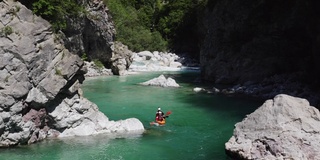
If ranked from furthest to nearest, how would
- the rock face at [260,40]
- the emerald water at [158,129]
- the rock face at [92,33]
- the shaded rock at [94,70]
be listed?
the shaded rock at [94,70], the rock face at [92,33], the rock face at [260,40], the emerald water at [158,129]

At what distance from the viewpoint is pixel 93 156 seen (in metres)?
18.0

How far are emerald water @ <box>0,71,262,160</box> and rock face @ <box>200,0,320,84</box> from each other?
7404 millimetres

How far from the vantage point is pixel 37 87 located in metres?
19.5

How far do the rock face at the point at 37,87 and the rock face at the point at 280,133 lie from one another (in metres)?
7.26

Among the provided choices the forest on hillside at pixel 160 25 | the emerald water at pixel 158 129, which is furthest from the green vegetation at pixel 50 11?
the forest on hillside at pixel 160 25

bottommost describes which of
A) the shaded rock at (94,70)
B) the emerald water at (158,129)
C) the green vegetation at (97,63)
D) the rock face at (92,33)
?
the emerald water at (158,129)

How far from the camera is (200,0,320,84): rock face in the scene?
37.4 meters

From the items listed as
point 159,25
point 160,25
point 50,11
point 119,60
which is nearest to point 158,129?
point 50,11

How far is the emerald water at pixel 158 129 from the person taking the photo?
60.0ft

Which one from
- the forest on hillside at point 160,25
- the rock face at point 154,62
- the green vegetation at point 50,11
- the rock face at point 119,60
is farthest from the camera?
the forest on hillside at point 160,25

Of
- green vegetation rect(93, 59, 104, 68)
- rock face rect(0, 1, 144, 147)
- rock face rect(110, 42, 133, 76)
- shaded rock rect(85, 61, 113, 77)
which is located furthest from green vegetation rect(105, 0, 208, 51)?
rock face rect(0, 1, 144, 147)

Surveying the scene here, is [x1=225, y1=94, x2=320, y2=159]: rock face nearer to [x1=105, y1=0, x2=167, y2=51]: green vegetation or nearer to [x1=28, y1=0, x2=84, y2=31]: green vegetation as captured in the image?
[x1=28, y1=0, x2=84, y2=31]: green vegetation

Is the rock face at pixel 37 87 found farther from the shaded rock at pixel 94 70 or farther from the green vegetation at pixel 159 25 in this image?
the green vegetation at pixel 159 25

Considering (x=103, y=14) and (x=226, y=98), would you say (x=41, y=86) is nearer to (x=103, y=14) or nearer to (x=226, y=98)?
(x=226, y=98)
